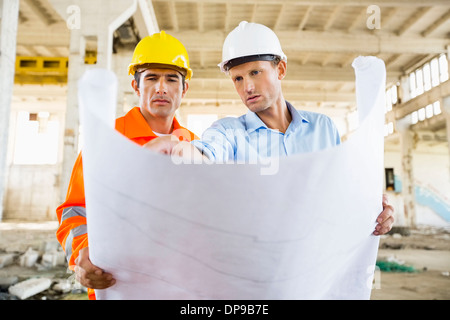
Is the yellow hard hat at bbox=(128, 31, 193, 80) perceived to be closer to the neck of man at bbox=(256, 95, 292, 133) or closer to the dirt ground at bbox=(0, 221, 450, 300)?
the neck of man at bbox=(256, 95, 292, 133)

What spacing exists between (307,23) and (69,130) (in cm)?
724

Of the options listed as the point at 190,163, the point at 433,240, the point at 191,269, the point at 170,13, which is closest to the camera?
the point at 190,163

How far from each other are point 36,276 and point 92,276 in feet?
16.8

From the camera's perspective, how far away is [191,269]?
0.58 metres

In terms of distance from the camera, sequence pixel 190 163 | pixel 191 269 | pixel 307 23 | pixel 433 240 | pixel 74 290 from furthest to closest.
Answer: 1. pixel 433 240
2. pixel 307 23
3. pixel 74 290
4. pixel 191 269
5. pixel 190 163

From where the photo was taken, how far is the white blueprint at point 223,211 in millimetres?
467

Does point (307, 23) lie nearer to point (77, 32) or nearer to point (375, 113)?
point (77, 32)


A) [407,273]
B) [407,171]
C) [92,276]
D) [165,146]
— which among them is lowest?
[407,273]

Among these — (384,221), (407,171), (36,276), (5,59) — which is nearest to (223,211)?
(384,221)

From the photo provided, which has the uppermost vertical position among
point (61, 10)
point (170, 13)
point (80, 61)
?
point (170, 13)

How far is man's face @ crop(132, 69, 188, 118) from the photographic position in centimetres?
139

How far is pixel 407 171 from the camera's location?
13.8 metres

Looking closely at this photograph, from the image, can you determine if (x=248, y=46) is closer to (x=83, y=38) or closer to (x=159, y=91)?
(x=159, y=91)
